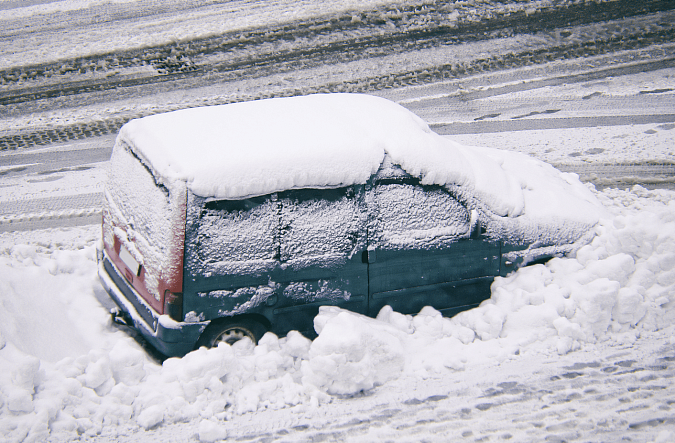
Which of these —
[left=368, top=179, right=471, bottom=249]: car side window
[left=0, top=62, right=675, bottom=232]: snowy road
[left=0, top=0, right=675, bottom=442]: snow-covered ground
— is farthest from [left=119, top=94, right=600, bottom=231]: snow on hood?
[left=0, top=62, right=675, bottom=232]: snowy road

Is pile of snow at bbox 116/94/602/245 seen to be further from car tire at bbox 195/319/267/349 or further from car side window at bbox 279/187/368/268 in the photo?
car tire at bbox 195/319/267/349

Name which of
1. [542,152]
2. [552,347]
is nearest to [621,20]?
[542,152]

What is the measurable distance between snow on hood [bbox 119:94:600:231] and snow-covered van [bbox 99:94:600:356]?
0.04ft

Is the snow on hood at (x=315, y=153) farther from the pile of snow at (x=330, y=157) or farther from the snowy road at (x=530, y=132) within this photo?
the snowy road at (x=530, y=132)

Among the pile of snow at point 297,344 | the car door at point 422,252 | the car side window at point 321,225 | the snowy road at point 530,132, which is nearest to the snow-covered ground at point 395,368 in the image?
the pile of snow at point 297,344

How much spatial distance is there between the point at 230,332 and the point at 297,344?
502 millimetres

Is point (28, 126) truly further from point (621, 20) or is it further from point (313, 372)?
point (621, 20)

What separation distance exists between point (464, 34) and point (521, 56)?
125 centimetres

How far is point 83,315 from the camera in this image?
4.84 m

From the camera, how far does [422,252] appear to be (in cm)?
446

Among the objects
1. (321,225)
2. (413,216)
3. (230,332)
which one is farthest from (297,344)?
(413,216)

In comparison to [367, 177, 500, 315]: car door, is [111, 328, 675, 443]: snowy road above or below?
below

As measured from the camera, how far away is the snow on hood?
3996 mm

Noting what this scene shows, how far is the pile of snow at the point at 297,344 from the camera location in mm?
3758
